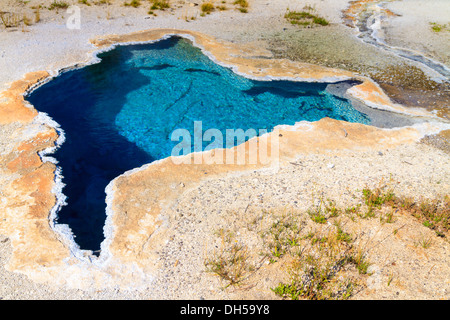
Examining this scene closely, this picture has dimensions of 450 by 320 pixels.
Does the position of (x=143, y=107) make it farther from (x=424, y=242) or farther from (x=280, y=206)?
(x=424, y=242)

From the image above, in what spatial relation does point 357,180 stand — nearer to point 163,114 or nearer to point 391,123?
point 391,123

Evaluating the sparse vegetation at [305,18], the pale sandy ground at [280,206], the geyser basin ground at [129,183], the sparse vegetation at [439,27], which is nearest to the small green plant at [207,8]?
the sparse vegetation at [305,18]


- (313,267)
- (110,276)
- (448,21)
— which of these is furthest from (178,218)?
(448,21)

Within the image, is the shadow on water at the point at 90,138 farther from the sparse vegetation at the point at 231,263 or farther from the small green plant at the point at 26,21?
the small green plant at the point at 26,21

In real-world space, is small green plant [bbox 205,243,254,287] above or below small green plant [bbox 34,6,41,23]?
below

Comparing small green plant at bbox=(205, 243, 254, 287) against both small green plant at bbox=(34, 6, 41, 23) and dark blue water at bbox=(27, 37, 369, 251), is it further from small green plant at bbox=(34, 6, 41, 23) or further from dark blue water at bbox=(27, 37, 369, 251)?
small green plant at bbox=(34, 6, 41, 23)

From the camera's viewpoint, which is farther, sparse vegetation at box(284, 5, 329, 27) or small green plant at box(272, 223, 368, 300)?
sparse vegetation at box(284, 5, 329, 27)

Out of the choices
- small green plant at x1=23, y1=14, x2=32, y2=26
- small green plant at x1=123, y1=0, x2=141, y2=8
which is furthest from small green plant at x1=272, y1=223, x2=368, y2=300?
small green plant at x1=123, y1=0, x2=141, y2=8
